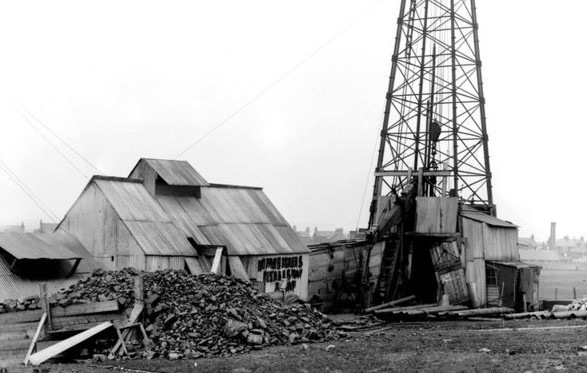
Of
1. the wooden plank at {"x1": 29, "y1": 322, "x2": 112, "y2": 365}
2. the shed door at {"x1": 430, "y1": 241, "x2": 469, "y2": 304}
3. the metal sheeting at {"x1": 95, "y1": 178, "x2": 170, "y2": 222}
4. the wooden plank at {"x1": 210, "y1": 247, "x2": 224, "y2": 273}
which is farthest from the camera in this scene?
the shed door at {"x1": 430, "y1": 241, "x2": 469, "y2": 304}

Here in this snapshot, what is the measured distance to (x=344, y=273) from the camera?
43.6m

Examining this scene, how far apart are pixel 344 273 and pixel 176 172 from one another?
1132 cm

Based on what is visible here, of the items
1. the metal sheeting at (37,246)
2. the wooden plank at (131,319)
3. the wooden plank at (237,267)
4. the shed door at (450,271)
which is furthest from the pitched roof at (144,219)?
the shed door at (450,271)

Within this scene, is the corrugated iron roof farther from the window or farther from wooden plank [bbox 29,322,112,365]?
wooden plank [bbox 29,322,112,365]

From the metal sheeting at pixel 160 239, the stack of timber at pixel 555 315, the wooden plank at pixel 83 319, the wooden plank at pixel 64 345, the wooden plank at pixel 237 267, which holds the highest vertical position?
the metal sheeting at pixel 160 239

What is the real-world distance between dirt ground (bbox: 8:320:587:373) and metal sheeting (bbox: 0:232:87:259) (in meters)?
7.89

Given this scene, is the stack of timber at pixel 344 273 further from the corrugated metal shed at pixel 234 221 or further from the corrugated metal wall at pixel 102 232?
the corrugated metal wall at pixel 102 232

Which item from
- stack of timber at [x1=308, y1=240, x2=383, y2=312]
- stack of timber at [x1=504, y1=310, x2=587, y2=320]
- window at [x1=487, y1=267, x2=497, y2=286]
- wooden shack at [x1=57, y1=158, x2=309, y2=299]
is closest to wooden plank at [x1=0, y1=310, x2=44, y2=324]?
wooden shack at [x1=57, y1=158, x2=309, y2=299]

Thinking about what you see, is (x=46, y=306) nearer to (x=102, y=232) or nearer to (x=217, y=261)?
(x=102, y=232)

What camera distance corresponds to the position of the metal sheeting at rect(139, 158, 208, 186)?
3756 centimetres

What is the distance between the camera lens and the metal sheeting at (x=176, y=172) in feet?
123

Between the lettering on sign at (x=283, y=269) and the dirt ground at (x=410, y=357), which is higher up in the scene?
the lettering on sign at (x=283, y=269)

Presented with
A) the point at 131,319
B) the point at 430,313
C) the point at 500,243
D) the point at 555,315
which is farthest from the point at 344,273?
the point at 131,319

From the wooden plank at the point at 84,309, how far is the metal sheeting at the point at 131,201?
26.4ft
